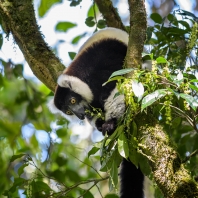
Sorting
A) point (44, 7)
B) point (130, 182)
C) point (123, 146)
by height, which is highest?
point (44, 7)

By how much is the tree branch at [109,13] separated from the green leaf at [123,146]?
1955 mm

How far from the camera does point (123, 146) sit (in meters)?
2.43

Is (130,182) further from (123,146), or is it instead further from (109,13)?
(109,13)

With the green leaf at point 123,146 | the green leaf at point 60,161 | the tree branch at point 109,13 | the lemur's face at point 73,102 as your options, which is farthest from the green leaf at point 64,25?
the green leaf at point 123,146

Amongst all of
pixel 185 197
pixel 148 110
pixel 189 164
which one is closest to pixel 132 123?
pixel 148 110

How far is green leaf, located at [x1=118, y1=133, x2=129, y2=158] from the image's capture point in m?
2.39

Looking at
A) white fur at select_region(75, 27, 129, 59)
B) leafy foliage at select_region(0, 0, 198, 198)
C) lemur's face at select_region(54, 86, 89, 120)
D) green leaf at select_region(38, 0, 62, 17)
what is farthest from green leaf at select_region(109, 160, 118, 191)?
green leaf at select_region(38, 0, 62, 17)

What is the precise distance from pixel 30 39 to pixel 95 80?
2.34ft

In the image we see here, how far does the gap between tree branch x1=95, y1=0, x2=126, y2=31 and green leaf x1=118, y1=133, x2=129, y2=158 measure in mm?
1955

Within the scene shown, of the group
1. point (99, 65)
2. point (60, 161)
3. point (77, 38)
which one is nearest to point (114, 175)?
point (99, 65)

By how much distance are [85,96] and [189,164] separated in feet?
3.82

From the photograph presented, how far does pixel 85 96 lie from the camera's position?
3.90m

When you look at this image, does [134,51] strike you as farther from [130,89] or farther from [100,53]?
[100,53]

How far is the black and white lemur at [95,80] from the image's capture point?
3.64 meters
